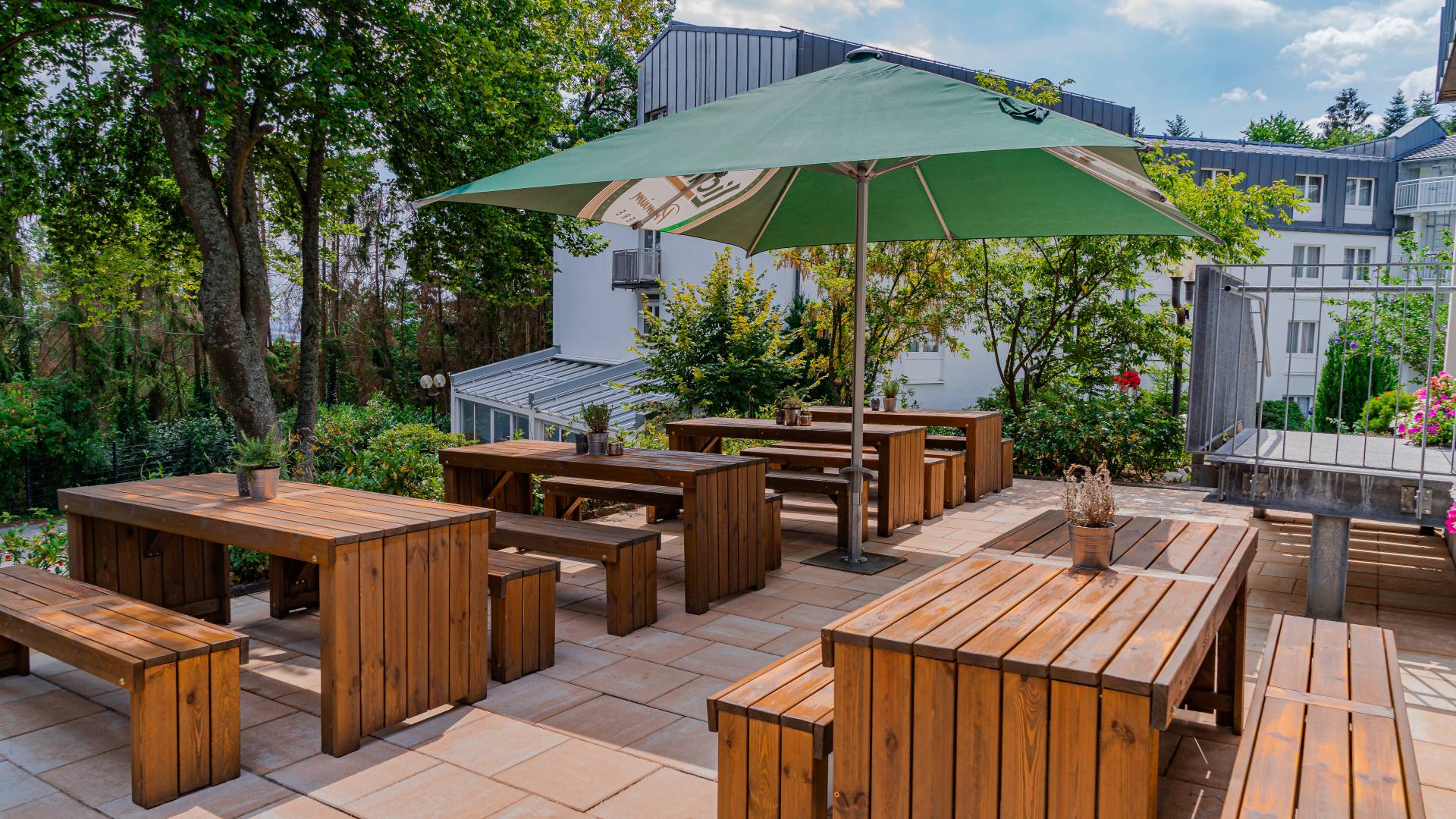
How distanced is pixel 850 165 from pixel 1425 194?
30993mm

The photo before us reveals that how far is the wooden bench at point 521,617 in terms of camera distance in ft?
12.7

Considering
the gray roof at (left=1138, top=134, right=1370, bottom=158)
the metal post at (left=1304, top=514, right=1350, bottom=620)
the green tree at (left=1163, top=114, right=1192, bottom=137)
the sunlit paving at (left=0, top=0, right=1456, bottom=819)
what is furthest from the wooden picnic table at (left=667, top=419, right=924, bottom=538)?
the green tree at (left=1163, top=114, right=1192, bottom=137)

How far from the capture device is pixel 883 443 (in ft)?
21.8

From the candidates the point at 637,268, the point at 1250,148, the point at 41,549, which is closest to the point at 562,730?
the point at 41,549

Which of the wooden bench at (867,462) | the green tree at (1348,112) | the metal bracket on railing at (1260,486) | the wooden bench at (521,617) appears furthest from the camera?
the green tree at (1348,112)

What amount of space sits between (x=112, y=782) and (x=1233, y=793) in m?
3.34

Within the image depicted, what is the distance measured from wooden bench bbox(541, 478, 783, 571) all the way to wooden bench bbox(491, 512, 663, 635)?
0.85 metres

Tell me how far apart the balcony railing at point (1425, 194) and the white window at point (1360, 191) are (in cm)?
82

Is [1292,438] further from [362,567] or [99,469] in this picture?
[99,469]

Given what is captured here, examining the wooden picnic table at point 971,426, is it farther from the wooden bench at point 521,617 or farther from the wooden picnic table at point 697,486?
the wooden bench at point 521,617

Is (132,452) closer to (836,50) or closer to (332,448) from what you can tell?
(332,448)

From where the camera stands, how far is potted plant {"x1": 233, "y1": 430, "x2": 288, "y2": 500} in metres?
3.91

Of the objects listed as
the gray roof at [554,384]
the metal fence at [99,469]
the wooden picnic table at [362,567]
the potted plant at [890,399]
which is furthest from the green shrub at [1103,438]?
the metal fence at [99,469]

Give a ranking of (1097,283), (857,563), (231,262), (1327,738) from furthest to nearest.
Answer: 1. (1097,283)
2. (231,262)
3. (857,563)
4. (1327,738)
